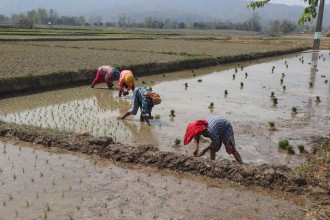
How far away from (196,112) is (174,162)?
15.3 feet

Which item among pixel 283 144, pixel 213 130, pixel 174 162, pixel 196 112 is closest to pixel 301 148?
pixel 283 144

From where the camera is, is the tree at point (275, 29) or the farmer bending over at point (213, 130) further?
the tree at point (275, 29)

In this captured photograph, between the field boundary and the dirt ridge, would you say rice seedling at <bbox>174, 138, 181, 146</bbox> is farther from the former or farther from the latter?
the field boundary

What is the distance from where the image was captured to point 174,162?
7.06m

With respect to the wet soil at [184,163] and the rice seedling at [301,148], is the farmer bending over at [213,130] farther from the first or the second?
the rice seedling at [301,148]

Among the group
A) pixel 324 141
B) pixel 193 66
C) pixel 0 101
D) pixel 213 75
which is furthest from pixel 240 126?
pixel 193 66

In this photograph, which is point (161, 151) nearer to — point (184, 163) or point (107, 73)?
point (184, 163)

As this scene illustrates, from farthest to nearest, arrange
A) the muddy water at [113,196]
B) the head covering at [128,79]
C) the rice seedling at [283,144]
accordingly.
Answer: the head covering at [128,79] → the rice seedling at [283,144] → the muddy water at [113,196]

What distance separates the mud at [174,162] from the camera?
6336 millimetres

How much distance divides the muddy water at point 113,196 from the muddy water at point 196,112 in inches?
63.6

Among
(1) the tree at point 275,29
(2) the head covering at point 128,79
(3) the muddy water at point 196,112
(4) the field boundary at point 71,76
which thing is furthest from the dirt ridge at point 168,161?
(1) the tree at point 275,29

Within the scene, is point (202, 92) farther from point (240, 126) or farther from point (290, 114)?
point (240, 126)

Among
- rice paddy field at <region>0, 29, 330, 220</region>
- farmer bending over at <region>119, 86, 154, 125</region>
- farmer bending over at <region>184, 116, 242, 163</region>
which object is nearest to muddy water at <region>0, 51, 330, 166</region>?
rice paddy field at <region>0, 29, 330, 220</region>

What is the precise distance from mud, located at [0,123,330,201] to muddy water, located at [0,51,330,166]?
85cm
